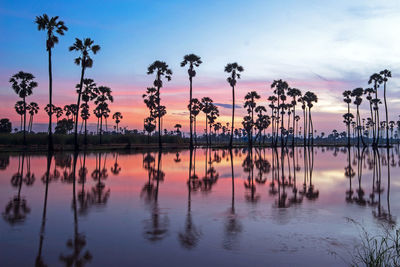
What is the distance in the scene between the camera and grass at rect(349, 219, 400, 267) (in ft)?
19.3

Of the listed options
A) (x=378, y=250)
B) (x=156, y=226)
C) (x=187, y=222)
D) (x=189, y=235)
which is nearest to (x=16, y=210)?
(x=156, y=226)

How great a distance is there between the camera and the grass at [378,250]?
5891mm

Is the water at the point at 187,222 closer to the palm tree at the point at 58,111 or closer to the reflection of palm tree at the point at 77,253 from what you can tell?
the reflection of palm tree at the point at 77,253

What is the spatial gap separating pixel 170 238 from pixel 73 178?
1343 centimetres

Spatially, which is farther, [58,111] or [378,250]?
[58,111]

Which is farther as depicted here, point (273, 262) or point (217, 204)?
point (217, 204)

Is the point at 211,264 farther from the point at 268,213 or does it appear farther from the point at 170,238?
the point at 268,213

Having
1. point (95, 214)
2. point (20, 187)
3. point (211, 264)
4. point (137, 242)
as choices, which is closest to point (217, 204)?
point (95, 214)

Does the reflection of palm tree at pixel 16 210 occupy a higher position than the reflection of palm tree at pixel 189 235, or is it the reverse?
the reflection of palm tree at pixel 16 210

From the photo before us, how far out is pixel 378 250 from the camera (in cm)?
742

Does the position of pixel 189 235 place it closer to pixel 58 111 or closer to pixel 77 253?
pixel 77 253

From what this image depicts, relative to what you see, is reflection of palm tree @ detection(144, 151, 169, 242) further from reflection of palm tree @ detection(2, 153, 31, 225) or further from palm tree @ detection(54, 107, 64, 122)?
Result: palm tree @ detection(54, 107, 64, 122)

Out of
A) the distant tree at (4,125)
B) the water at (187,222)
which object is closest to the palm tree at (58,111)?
the distant tree at (4,125)

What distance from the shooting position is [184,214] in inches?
428
